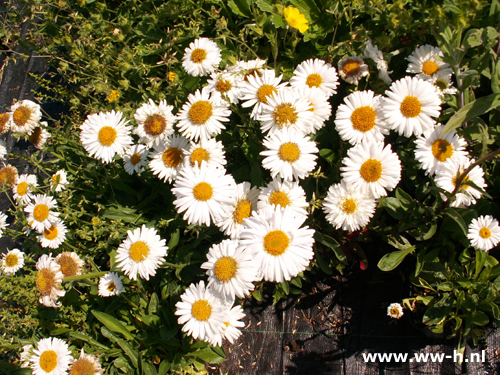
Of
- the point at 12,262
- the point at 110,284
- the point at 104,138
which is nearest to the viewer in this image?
the point at 104,138

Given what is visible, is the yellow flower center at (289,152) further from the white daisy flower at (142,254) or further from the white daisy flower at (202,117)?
the white daisy flower at (142,254)

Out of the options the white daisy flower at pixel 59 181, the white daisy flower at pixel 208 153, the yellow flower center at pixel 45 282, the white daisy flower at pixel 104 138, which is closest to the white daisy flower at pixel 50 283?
the yellow flower center at pixel 45 282

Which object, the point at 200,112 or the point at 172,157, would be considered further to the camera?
the point at 172,157

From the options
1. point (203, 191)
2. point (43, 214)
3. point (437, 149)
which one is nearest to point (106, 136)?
point (43, 214)

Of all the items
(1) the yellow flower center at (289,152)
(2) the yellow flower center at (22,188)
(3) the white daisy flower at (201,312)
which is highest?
(2) the yellow flower center at (22,188)

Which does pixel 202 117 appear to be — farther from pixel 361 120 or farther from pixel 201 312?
pixel 201 312

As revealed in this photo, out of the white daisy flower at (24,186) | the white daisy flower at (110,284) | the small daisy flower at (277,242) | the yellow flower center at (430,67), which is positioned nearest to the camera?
the small daisy flower at (277,242)
